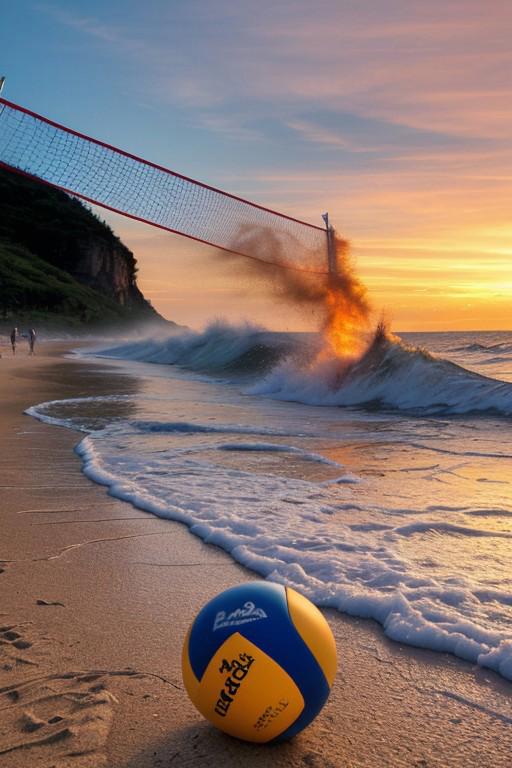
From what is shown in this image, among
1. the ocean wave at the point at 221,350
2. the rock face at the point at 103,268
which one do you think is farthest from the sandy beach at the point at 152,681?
the rock face at the point at 103,268

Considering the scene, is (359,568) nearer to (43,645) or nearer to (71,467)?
(43,645)

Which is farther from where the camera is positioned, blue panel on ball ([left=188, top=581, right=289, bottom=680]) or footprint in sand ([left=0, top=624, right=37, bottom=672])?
footprint in sand ([left=0, top=624, right=37, bottom=672])

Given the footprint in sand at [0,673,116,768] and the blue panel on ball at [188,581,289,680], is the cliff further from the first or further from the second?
the blue panel on ball at [188,581,289,680]

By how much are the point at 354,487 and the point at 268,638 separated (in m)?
4.49

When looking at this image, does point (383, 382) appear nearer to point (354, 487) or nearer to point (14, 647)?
point (354, 487)

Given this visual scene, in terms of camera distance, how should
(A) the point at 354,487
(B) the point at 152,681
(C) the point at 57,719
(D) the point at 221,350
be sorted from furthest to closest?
(D) the point at 221,350 → (A) the point at 354,487 → (B) the point at 152,681 → (C) the point at 57,719

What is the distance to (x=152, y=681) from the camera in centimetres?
303

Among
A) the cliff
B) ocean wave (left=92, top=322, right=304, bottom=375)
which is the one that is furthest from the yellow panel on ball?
the cliff

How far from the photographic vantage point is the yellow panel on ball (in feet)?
8.14

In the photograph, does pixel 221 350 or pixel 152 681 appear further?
pixel 221 350

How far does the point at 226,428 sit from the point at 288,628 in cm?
843

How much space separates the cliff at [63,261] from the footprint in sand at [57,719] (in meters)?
86.4

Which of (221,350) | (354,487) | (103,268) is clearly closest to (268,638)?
(354,487)

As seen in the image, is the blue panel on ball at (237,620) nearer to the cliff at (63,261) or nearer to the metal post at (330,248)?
the metal post at (330,248)
